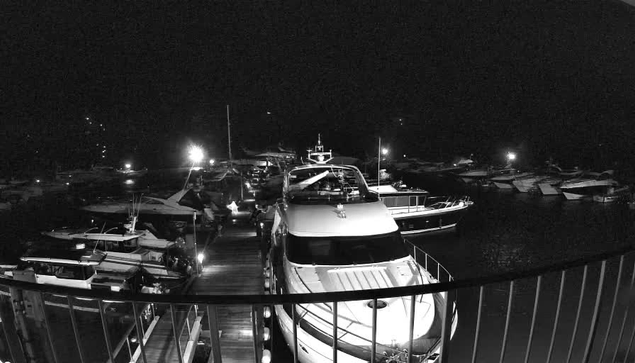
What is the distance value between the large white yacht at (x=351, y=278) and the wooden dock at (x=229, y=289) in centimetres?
86

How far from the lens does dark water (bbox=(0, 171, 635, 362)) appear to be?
355 inches

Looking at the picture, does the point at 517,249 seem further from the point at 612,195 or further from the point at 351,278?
the point at 612,195

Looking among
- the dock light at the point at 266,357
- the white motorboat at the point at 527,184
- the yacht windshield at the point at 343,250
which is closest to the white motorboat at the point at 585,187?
the white motorboat at the point at 527,184

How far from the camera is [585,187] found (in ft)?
103

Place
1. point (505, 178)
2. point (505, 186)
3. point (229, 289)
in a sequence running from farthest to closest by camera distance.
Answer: point (505, 178)
point (505, 186)
point (229, 289)

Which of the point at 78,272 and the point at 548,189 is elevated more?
the point at 78,272

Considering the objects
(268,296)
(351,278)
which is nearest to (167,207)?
(351,278)

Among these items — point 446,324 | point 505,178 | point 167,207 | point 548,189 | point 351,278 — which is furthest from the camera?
point 505,178

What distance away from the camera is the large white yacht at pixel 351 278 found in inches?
193

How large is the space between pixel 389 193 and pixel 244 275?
12.8m

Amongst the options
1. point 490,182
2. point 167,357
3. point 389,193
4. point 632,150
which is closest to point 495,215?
point 389,193

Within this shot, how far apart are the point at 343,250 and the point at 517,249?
1544 cm

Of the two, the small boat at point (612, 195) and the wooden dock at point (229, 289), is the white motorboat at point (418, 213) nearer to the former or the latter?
the wooden dock at point (229, 289)

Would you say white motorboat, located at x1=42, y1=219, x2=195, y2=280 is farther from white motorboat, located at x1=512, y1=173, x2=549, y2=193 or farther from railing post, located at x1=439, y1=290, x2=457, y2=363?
white motorboat, located at x1=512, y1=173, x2=549, y2=193
